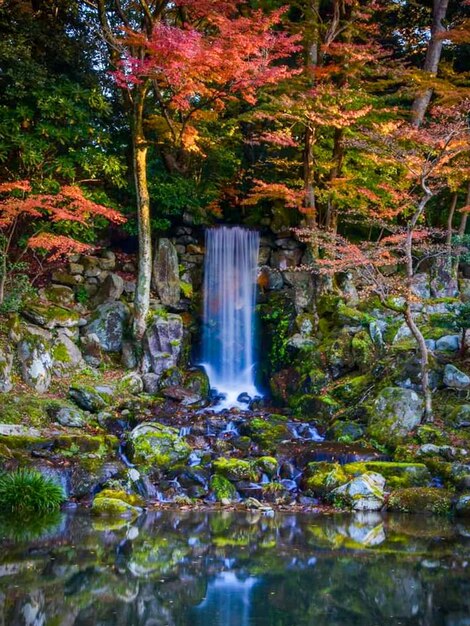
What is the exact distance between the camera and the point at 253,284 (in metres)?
17.0

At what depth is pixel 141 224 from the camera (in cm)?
1484

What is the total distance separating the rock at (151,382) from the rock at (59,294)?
2788 mm

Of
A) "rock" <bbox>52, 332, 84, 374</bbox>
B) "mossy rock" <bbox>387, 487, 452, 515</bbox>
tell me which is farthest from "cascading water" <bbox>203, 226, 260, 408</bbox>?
"mossy rock" <bbox>387, 487, 452, 515</bbox>

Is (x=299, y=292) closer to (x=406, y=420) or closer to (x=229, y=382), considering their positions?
(x=229, y=382)

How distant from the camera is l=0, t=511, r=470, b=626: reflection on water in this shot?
468cm

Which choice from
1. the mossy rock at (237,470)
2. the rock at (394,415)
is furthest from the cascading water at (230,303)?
the mossy rock at (237,470)

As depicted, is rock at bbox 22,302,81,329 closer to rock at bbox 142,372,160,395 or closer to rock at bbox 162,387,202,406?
rock at bbox 142,372,160,395

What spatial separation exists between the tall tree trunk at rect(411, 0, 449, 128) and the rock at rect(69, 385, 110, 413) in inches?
456

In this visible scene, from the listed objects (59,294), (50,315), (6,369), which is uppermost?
(59,294)

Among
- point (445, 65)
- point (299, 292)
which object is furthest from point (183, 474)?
point (445, 65)

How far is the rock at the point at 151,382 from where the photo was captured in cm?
1406

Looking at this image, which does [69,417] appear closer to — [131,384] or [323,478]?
[131,384]

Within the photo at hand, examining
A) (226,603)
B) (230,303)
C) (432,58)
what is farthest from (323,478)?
(432,58)

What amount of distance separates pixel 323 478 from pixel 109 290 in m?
8.12
